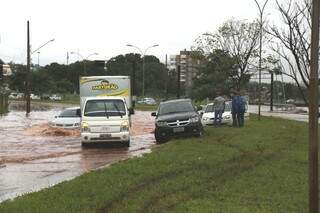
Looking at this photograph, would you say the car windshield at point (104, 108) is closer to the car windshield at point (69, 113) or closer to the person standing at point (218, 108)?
the person standing at point (218, 108)

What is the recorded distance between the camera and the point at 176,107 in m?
24.1

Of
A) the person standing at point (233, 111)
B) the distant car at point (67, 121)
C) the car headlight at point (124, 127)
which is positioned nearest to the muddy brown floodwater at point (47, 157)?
the car headlight at point (124, 127)

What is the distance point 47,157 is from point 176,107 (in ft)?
23.2

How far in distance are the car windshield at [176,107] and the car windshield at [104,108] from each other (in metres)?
2.17

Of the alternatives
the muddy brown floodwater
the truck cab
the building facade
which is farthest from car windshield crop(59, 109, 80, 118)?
the building facade

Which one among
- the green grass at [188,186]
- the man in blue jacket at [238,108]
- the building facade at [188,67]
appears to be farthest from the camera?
the building facade at [188,67]

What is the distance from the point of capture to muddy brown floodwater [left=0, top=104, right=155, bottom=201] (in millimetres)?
13016

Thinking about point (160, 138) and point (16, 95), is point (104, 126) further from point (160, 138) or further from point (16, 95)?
point (16, 95)

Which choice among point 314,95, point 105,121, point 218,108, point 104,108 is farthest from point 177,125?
point 314,95

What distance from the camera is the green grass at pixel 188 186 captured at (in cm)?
889

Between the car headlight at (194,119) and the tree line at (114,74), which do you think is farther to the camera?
the tree line at (114,74)

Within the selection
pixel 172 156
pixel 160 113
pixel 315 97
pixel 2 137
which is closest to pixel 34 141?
pixel 2 137

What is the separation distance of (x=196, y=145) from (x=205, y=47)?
34.8 metres

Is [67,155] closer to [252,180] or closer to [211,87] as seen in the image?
[252,180]
